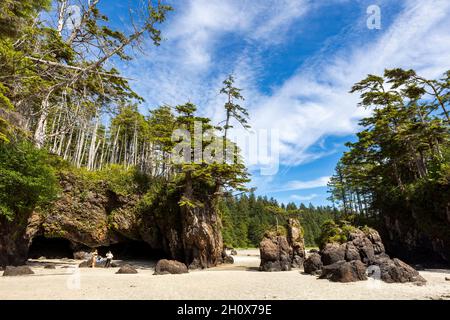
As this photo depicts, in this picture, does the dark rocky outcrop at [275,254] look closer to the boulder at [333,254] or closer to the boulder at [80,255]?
the boulder at [333,254]

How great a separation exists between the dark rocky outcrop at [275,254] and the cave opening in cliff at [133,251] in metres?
13.9

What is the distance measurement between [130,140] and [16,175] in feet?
102

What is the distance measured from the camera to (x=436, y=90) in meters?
21.0

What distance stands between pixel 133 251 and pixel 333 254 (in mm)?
23397

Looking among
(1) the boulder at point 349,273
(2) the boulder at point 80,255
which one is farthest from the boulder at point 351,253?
(2) the boulder at point 80,255

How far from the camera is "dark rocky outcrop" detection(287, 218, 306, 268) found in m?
21.7

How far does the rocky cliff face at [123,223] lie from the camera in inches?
845

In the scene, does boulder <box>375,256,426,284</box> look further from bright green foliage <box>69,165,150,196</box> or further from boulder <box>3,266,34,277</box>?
bright green foliage <box>69,165,150,196</box>

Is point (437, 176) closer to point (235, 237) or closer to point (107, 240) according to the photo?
point (107, 240)

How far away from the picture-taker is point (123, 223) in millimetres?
23953

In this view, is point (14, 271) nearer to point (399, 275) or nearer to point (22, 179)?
point (22, 179)

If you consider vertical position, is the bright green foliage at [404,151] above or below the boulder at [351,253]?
above

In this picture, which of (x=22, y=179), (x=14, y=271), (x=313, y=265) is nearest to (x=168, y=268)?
(x=14, y=271)

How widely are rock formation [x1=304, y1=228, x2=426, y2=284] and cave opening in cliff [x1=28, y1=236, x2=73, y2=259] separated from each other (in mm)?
25769
